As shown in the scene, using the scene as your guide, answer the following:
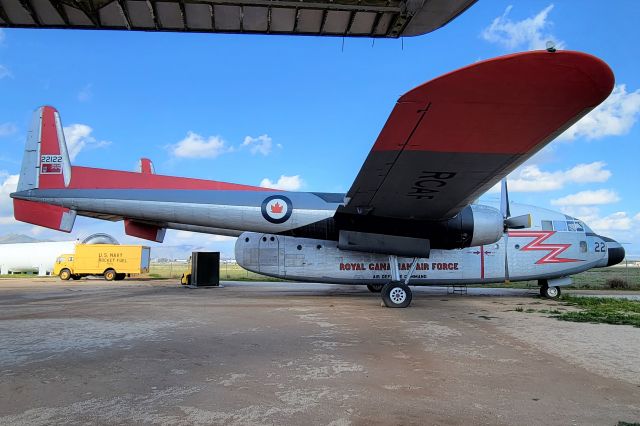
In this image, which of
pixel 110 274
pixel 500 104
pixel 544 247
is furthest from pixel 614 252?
pixel 110 274

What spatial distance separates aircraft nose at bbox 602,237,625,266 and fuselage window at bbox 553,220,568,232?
1845mm

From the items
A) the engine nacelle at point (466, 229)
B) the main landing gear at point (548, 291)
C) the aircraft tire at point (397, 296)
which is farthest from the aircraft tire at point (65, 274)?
the main landing gear at point (548, 291)

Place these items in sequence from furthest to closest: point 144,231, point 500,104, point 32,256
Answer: point 32,256 < point 144,231 < point 500,104

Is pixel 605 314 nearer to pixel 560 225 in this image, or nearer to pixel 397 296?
pixel 397 296

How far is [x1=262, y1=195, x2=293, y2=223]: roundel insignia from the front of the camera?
14.1 meters

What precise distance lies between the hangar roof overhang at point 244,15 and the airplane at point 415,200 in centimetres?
175

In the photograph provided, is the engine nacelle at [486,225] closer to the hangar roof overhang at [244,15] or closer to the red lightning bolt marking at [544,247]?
the red lightning bolt marking at [544,247]

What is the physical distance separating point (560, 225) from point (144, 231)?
18.3 meters

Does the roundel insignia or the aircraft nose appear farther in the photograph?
the aircraft nose

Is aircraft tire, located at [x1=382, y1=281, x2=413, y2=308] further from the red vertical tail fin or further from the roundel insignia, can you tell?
the red vertical tail fin

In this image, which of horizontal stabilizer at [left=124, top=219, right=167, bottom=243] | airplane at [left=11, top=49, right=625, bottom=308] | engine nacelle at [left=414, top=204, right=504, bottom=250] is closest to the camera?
airplane at [left=11, top=49, right=625, bottom=308]

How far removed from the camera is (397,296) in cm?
1253

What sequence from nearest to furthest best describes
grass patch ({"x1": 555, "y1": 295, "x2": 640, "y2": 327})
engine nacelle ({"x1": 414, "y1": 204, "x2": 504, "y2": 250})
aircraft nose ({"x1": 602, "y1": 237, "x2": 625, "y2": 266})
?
grass patch ({"x1": 555, "y1": 295, "x2": 640, "y2": 327}), engine nacelle ({"x1": 414, "y1": 204, "x2": 504, "y2": 250}), aircraft nose ({"x1": 602, "y1": 237, "x2": 625, "y2": 266})

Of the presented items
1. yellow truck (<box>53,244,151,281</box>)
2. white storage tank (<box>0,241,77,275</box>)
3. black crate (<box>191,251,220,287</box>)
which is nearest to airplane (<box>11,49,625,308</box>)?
black crate (<box>191,251,220,287</box>)
